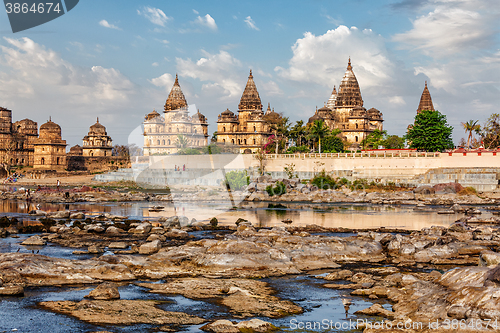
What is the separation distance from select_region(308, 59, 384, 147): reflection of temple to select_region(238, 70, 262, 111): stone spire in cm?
1170

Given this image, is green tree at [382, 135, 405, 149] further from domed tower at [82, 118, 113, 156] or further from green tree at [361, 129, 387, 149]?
domed tower at [82, 118, 113, 156]

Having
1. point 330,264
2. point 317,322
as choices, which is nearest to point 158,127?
point 330,264

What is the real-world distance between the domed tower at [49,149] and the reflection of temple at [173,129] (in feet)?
49.0

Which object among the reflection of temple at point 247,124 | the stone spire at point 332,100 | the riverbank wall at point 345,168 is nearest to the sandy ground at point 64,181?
the riverbank wall at point 345,168

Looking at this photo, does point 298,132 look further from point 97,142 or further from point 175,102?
point 97,142

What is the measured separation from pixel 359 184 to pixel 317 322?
48521mm

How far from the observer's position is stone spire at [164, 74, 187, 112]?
10025 centimetres

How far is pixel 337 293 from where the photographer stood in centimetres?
1741

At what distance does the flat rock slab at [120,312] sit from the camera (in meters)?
14.4

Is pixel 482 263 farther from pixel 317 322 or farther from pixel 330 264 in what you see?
pixel 317 322

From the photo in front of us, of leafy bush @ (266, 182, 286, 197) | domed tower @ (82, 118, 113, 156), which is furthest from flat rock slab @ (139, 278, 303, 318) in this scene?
domed tower @ (82, 118, 113, 156)

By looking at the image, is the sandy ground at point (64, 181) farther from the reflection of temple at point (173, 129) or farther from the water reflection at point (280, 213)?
the water reflection at point (280, 213)
